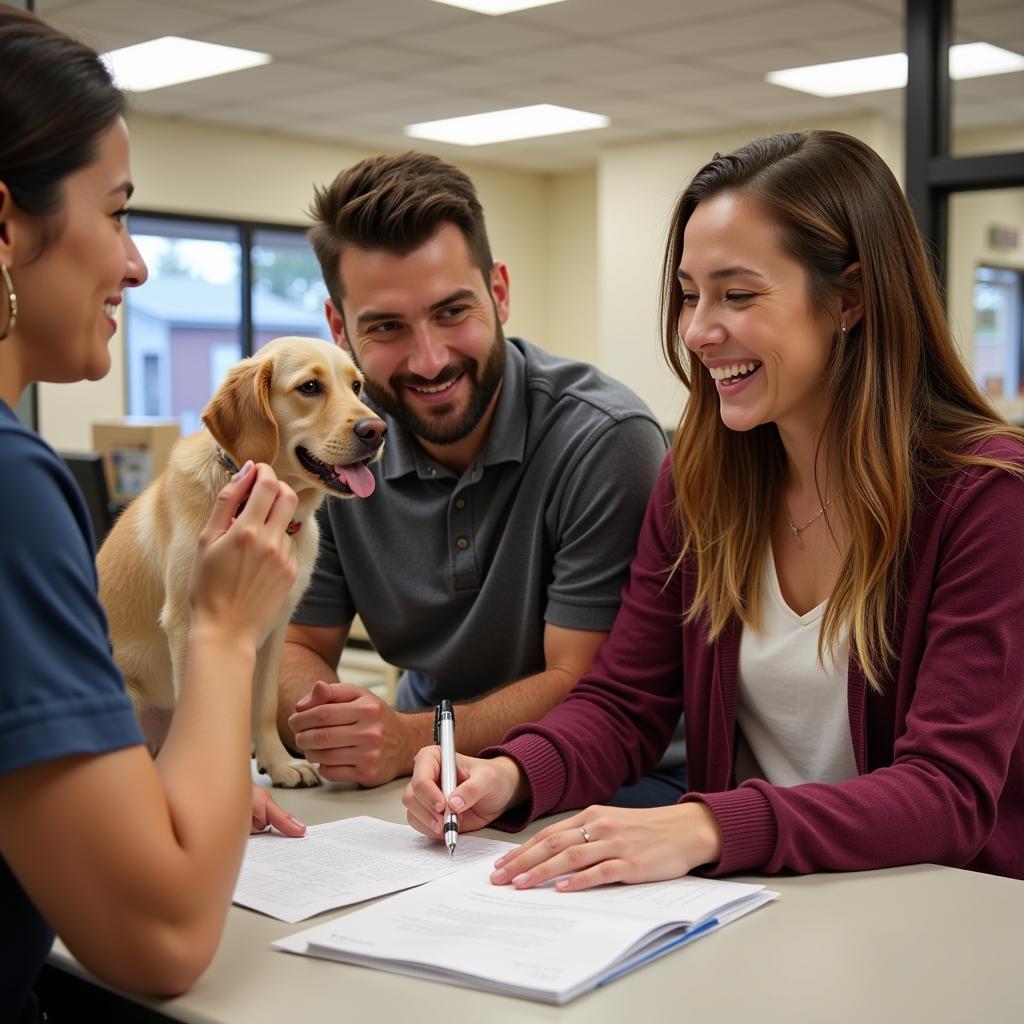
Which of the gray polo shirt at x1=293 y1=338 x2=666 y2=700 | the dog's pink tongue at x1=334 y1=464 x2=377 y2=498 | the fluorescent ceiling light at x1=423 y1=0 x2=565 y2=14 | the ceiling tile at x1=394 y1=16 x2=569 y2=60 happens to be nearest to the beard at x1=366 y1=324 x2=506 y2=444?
the gray polo shirt at x1=293 y1=338 x2=666 y2=700

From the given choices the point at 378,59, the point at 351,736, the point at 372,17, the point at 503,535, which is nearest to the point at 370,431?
the point at 503,535

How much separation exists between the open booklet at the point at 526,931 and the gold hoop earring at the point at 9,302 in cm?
58

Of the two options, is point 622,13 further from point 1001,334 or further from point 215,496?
point 215,496

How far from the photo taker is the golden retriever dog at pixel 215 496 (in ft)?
5.61

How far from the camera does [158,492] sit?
1782 mm

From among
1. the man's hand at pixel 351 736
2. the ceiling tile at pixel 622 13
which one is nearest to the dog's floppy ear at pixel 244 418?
the man's hand at pixel 351 736

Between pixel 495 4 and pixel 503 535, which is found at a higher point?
pixel 495 4

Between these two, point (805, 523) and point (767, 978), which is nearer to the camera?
point (767, 978)

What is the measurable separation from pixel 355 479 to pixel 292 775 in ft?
1.42

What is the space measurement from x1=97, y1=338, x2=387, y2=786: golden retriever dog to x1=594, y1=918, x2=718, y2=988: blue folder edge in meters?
0.73

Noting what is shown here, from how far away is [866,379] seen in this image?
1603 mm

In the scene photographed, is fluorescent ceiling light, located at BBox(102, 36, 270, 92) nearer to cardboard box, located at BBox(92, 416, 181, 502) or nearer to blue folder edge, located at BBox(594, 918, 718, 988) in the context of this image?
cardboard box, located at BBox(92, 416, 181, 502)

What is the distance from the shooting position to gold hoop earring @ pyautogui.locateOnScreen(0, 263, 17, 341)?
3.24 ft

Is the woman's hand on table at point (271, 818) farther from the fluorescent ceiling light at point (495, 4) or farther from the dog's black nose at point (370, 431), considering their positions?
the fluorescent ceiling light at point (495, 4)
